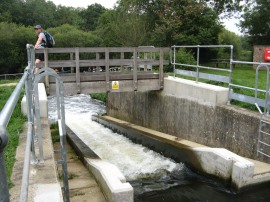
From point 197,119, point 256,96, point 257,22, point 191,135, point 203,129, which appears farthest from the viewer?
point 257,22

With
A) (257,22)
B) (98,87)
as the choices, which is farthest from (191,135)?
(257,22)

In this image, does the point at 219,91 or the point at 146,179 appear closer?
the point at 146,179

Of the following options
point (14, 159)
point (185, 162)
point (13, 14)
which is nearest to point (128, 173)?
point (185, 162)

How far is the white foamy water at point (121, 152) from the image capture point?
9.05 metres

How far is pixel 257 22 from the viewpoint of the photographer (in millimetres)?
27266

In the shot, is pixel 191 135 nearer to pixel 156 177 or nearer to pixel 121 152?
pixel 156 177

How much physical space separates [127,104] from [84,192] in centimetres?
914

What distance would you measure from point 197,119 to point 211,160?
214cm

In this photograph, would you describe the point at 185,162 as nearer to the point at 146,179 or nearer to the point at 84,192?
the point at 146,179

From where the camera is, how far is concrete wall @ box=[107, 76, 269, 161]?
26.9 feet

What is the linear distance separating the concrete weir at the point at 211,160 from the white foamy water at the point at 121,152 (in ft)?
1.00

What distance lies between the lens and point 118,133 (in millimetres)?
13945

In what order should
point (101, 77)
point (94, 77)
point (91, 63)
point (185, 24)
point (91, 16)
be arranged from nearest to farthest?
point (91, 63) < point (94, 77) < point (101, 77) < point (185, 24) < point (91, 16)

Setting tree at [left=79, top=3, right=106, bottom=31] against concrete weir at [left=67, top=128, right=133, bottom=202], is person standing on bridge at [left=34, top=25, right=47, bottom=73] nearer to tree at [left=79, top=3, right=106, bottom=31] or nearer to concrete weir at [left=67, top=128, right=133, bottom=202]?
concrete weir at [left=67, top=128, right=133, bottom=202]
